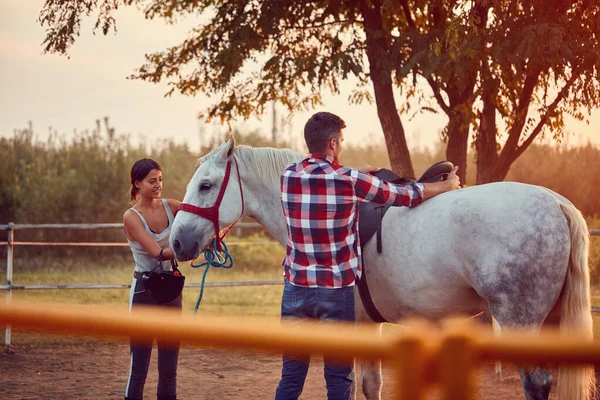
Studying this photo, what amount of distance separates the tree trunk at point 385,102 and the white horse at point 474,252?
4.53 metres

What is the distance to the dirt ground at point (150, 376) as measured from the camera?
5.77m

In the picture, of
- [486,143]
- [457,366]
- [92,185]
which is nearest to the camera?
[457,366]

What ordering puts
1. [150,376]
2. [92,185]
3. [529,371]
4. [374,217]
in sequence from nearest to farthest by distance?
1. [529,371]
2. [374,217]
3. [150,376]
4. [92,185]

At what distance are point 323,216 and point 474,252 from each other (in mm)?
1001

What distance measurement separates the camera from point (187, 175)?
79.2ft

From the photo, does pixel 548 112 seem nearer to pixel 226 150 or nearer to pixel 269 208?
pixel 269 208

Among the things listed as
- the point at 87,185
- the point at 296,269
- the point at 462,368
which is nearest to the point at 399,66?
the point at 296,269

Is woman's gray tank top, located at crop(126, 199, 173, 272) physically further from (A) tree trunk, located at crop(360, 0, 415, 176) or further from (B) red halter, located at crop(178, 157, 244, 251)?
(A) tree trunk, located at crop(360, 0, 415, 176)

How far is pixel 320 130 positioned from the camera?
2928 millimetres

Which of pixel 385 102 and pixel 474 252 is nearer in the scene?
pixel 474 252

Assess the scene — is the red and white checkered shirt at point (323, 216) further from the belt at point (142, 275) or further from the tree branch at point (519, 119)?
the tree branch at point (519, 119)

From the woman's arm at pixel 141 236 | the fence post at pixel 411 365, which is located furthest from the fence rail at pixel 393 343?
the woman's arm at pixel 141 236

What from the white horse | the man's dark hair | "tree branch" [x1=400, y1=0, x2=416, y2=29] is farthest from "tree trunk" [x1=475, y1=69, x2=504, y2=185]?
the man's dark hair

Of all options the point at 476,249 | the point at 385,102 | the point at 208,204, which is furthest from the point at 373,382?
the point at 385,102
